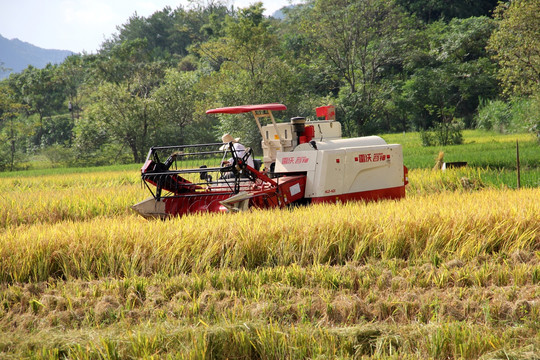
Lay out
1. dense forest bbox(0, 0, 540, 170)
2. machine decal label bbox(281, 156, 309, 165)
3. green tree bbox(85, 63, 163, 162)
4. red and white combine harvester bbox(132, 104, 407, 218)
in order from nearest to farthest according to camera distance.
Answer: red and white combine harvester bbox(132, 104, 407, 218), machine decal label bbox(281, 156, 309, 165), dense forest bbox(0, 0, 540, 170), green tree bbox(85, 63, 163, 162)

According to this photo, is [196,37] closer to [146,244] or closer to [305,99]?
[305,99]

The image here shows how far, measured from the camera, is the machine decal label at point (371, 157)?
8568mm

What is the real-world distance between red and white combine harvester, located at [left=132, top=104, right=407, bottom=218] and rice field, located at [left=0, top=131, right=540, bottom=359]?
949mm

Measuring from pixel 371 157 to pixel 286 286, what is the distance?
4.43 metres

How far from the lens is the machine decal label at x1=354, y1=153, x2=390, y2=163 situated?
8.57 meters

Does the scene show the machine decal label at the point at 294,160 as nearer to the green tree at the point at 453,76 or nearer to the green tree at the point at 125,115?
the green tree at the point at 125,115

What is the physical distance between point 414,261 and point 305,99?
28.3 metres

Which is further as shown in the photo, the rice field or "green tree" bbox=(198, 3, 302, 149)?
"green tree" bbox=(198, 3, 302, 149)

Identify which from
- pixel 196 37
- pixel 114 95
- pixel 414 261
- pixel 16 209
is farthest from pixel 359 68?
pixel 414 261

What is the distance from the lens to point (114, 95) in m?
33.9

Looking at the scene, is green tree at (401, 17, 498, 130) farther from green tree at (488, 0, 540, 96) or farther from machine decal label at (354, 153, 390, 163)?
machine decal label at (354, 153, 390, 163)

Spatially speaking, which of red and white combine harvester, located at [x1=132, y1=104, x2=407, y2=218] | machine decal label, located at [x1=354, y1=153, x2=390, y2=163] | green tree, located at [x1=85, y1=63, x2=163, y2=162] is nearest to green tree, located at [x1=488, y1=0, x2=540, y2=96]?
machine decal label, located at [x1=354, y1=153, x2=390, y2=163]

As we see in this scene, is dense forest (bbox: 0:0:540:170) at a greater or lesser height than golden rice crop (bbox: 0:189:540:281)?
greater

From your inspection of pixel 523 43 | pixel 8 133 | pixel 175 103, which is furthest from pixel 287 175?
pixel 8 133
